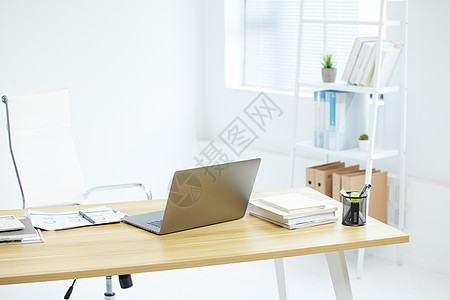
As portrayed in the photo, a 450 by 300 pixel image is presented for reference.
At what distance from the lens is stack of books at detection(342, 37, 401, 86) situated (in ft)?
10.8

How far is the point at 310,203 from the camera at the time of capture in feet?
7.39

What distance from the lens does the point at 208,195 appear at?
6.84 feet

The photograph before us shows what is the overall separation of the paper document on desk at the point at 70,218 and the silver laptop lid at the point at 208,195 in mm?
292

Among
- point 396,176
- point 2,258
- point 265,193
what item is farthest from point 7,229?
point 396,176

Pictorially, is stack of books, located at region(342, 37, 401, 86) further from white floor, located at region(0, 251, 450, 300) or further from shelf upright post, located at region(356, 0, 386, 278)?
white floor, located at region(0, 251, 450, 300)

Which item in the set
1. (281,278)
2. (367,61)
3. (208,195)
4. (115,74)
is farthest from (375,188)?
(115,74)

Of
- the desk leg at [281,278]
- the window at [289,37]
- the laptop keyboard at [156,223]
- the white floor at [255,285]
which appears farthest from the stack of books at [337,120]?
the laptop keyboard at [156,223]

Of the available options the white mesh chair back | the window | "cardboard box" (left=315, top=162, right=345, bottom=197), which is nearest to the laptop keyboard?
the white mesh chair back

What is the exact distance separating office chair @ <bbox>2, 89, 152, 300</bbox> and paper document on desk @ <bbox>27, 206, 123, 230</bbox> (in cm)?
62

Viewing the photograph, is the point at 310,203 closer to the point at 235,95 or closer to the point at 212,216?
the point at 212,216

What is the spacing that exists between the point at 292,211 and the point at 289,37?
8.04ft

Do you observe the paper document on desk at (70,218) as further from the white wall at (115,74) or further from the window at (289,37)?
the window at (289,37)

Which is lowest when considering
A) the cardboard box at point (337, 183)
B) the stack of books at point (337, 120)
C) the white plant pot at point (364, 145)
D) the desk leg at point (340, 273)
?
the desk leg at point (340, 273)

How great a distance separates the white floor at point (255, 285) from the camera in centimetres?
320
